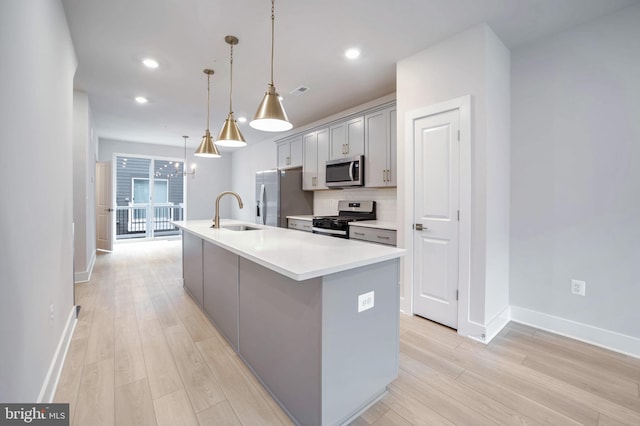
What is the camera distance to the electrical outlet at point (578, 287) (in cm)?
233

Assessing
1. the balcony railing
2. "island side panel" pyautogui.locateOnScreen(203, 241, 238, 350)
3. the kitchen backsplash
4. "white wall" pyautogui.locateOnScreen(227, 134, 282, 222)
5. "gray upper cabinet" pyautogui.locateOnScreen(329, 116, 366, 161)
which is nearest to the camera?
"island side panel" pyautogui.locateOnScreen(203, 241, 238, 350)

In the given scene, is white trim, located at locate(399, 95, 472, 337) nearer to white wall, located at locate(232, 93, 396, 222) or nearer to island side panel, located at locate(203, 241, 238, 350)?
white wall, located at locate(232, 93, 396, 222)

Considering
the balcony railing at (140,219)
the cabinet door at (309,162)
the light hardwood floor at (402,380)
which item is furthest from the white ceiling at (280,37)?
the balcony railing at (140,219)

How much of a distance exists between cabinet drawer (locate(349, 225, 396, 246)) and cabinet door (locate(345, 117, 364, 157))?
1.10 meters

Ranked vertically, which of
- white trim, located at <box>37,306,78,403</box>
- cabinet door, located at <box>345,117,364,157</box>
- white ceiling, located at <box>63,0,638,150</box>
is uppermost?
white ceiling, located at <box>63,0,638,150</box>

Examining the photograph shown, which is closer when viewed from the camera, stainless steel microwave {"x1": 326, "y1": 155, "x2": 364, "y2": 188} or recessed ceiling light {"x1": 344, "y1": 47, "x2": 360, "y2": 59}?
recessed ceiling light {"x1": 344, "y1": 47, "x2": 360, "y2": 59}

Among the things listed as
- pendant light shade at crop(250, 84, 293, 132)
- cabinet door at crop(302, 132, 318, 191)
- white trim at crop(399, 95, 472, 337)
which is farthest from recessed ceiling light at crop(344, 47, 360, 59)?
cabinet door at crop(302, 132, 318, 191)

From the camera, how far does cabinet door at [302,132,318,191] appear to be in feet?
15.5

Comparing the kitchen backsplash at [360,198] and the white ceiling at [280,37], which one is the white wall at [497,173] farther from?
the kitchen backsplash at [360,198]

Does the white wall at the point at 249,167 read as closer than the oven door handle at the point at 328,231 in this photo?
No

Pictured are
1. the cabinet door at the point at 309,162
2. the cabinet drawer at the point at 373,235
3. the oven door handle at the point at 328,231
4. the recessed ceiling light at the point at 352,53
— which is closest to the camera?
the recessed ceiling light at the point at 352,53

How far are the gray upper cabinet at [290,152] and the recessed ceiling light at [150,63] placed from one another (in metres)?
Result: 2.50

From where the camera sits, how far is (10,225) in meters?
1.17

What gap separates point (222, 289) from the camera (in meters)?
2.31
